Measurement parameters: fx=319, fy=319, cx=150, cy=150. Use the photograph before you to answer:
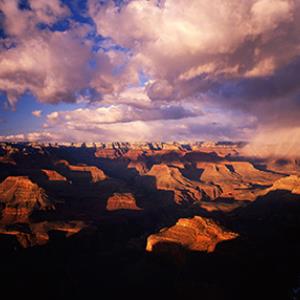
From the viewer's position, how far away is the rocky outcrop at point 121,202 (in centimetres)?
17350

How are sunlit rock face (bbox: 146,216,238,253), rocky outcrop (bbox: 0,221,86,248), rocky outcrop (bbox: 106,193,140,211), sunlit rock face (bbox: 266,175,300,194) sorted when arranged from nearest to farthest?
sunlit rock face (bbox: 146,216,238,253), rocky outcrop (bbox: 0,221,86,248), sunlit rock face (bbox: 266,175,300,194), rocky outcrop (bbox: 106,193,140,211)

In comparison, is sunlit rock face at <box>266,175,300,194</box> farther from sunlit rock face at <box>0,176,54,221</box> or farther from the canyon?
sunlit rock face at <box>0,176,54,221</box>

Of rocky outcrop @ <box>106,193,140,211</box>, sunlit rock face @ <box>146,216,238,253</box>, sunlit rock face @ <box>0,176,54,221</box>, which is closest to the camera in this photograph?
sunlit rock face @ <box>146,216,238,253</box>

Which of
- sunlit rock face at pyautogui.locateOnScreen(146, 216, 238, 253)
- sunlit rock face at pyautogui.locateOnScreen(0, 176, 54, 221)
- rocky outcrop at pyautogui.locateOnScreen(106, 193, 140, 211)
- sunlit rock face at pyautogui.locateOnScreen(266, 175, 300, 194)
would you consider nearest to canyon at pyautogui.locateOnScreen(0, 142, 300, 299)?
sunlit rock face at pyautogui.locateOnScreen(146, 216, 238, 253)

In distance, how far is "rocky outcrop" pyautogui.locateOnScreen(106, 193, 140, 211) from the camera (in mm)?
173500

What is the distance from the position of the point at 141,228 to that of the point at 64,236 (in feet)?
127

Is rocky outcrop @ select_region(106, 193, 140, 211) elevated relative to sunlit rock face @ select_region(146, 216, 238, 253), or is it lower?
lower

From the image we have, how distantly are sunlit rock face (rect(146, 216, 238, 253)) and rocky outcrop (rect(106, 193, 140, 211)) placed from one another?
268ft

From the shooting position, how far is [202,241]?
280ft

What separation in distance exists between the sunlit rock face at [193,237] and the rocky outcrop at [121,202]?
81542 millimetres

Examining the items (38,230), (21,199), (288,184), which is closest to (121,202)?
(21,199)

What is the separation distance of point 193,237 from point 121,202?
303 ft

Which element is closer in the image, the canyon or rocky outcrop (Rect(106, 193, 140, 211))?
the canyon

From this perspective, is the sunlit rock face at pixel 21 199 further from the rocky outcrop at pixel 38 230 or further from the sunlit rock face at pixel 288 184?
the sunlit rock face at pixel 288 184
